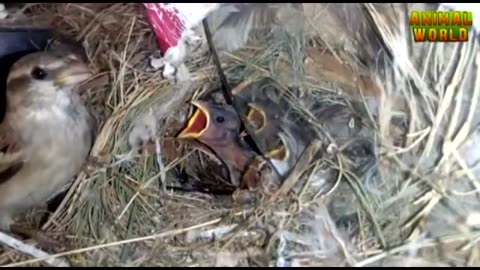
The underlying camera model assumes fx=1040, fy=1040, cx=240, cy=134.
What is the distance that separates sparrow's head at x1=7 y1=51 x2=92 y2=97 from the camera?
175 centimetres

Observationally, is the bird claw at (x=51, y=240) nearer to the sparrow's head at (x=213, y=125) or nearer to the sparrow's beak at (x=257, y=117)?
the sparrow's head at (x=213, y=125)

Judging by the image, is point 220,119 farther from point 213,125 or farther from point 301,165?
point 301,165

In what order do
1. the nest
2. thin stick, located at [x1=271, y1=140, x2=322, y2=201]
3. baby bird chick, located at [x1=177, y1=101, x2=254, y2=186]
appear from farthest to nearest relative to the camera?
baby bird chick, located at [x1=177, y1=101, x2=254, y2=186], thin stick, located at [x1=271, y1=140, x2=322, y2=201], the nest

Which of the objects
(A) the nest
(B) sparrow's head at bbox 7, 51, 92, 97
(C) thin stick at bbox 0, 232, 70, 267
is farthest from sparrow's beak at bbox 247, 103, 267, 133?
(C) thin stick at bbox 0, 232, 70, 267

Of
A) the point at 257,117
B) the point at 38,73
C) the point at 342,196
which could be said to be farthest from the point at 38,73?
the point at 342,196

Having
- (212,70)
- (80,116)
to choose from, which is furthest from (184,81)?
(80,116)

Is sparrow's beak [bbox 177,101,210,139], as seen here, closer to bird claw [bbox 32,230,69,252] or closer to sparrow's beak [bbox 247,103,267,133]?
sparrow's beak [bbox 247,103,267,133]

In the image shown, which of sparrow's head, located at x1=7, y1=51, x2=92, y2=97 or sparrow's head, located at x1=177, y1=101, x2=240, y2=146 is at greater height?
sparrow's head, located at x1=7, y1=51, x2=92, y2=97

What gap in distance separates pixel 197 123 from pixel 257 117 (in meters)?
0.14

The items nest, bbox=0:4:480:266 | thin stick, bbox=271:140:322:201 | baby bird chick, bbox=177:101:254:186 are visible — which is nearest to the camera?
nest, bbox=0:4:480:266

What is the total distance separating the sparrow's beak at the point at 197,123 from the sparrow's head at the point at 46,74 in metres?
0.20

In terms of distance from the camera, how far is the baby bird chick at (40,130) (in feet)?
5.84

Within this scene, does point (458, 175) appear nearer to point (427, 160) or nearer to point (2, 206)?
point (427, 160)

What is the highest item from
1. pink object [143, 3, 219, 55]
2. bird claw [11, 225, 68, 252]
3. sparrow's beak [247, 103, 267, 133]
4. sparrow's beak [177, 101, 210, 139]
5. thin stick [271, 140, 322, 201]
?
pink object [143, 3, 219, 55]
